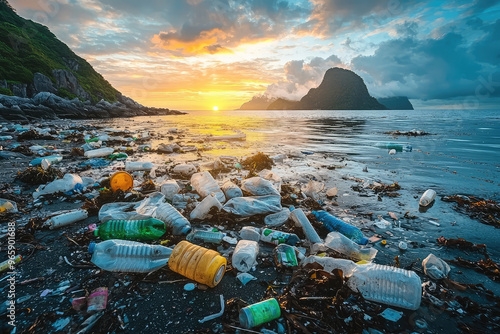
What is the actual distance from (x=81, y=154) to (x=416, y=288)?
9096mm

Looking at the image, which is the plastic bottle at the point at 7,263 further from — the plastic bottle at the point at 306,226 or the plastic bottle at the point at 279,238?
the plastic bottle at the point at 306,226

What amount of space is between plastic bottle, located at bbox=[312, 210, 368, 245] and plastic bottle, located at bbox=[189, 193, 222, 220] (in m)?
1.51

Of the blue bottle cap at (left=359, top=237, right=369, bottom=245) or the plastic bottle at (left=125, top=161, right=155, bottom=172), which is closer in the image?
the blue bottle cap at (left=359, top=237, right=369, bottom=245)

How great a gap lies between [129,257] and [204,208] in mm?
1224

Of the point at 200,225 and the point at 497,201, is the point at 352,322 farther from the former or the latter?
the point at 497,201

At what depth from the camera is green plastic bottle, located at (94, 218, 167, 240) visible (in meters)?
2.65

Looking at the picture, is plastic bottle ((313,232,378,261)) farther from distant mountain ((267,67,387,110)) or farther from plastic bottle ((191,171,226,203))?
distant mountain ((267,67,387,110))

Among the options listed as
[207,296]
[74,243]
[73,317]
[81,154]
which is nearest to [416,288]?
[207,296]

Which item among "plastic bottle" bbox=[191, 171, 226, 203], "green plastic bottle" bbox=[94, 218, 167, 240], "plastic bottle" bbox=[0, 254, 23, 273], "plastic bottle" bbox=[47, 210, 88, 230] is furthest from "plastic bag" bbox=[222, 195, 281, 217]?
"plastic bottle" bbox=[0, 254, 23, 273]

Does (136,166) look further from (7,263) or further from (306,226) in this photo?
(306,226)

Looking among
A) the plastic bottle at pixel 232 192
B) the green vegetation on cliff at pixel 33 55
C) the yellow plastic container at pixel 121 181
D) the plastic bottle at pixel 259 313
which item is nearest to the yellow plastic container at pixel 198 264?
the plastic bottle at pixel 259 313

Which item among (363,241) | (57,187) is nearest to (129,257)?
(363,241)

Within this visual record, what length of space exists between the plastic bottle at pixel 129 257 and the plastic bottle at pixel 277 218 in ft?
4.78

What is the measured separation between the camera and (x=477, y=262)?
2.44 meters
